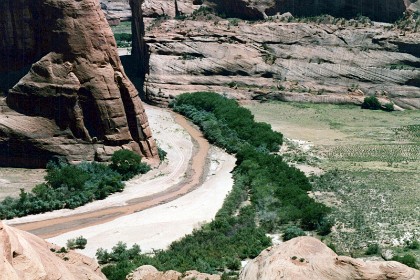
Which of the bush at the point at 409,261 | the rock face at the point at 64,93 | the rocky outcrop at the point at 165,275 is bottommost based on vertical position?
the bush at the point at 409,261

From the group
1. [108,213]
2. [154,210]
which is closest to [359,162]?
[154,210]

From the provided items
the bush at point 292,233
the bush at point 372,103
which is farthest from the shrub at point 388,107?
the bush at point 292,233

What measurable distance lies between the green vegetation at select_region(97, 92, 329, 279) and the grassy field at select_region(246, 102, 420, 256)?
184cm

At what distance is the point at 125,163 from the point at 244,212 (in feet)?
32.2

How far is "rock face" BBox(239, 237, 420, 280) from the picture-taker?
20.1m

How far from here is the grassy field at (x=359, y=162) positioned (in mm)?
35750

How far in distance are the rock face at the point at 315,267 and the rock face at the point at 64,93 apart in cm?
2511

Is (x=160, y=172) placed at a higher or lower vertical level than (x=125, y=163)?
lower

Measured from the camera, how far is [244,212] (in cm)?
3856

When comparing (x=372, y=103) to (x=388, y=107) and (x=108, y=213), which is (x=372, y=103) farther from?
(x=108, y=213)

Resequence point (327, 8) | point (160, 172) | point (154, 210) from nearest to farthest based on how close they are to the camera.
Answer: point (154, 210)
point (160, 172)
point (327, 8)

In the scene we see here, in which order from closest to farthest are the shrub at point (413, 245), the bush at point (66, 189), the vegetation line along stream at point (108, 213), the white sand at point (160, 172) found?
1. the shrub at point (413, 245)
2. the vegetation line along stream at point (108, 213)
3. the bush at point (66, 189)
4. the white sand at point (160, 172)

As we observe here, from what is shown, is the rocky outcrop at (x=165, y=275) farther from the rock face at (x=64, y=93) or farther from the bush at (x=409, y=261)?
the rock face at (x=64, y=93)

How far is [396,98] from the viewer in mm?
73500
